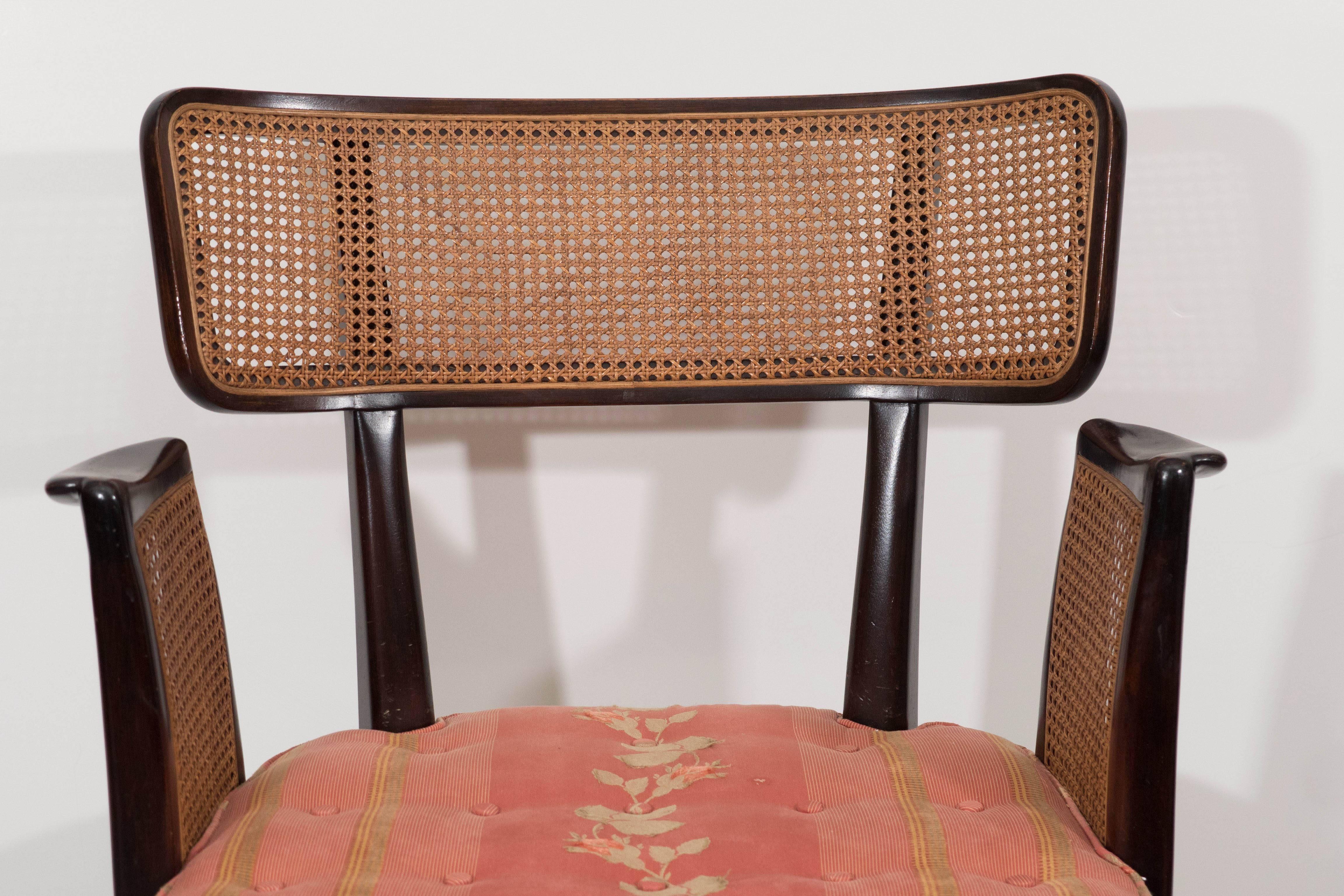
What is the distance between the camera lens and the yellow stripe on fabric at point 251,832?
74cm

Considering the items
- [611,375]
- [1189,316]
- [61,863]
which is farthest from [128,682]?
[1189,316]

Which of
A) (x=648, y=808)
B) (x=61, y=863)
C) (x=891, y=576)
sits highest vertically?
(x=891, y=576)

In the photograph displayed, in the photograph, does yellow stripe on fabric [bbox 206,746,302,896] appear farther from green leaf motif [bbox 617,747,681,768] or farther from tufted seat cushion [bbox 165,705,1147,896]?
green leaf motif [bbox 617,747,681,768]

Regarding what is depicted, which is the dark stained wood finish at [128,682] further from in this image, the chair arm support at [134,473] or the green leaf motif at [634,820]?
the green leaf motif at [634,820]

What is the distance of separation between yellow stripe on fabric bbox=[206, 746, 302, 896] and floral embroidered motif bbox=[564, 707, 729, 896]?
206 millimetres

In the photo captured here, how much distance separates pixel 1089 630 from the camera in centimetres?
84

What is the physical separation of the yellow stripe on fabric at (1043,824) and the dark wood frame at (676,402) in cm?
4

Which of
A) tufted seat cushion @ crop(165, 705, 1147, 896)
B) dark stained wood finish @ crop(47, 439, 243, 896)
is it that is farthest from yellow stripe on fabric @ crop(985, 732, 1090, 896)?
dark stained wood finish @ crop(47, 439, 243, 896)


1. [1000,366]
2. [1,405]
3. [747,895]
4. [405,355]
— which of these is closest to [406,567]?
[405,355]

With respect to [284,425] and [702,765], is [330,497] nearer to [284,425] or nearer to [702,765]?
[284,425]

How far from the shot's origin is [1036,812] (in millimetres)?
816

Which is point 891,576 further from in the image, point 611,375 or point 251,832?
point 251,832

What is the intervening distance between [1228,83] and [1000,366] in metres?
0.57

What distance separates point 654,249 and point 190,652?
1.60 feet
